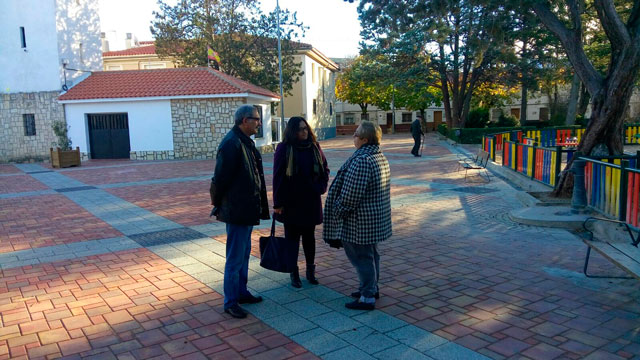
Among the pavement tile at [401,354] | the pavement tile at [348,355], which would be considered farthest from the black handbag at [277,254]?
the pavement tile at [401,354]

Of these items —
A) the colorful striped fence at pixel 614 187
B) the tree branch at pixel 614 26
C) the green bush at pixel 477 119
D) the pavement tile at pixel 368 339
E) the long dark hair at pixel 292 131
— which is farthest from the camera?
the green bush at pixel 477 119

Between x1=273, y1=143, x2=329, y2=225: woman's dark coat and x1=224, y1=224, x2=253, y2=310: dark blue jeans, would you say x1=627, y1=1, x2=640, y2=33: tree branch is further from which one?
x1=224, y1=224, x2=253, y2=310: dark blue jeans

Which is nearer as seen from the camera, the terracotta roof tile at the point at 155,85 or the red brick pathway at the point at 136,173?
the red brick pathway at the point at 136,173

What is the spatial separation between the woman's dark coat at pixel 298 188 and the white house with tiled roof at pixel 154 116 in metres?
18.4

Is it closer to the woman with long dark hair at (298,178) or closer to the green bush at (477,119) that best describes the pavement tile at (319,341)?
the woman with long dark hair at (298,178)

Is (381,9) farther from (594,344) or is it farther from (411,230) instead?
(594,344)

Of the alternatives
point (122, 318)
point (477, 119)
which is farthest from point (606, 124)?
point (477, 119)

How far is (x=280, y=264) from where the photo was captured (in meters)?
4.38

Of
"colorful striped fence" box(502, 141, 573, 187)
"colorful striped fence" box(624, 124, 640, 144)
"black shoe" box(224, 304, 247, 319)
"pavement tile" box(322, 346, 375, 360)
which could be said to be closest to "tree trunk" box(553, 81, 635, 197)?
"colorful striped fence" box(502, 141, 573, 187)

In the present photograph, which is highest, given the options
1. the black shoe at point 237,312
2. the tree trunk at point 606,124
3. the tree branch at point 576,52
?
the tree branch at point 576,52

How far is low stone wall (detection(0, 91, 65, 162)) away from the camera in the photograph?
2362 centimetres

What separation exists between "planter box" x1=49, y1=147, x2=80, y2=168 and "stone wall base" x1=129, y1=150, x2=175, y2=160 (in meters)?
3.25

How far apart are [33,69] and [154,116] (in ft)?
22.1

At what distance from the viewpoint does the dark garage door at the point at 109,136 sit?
23359 millimetres
